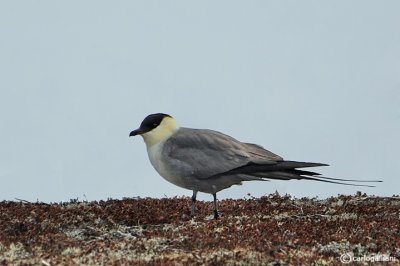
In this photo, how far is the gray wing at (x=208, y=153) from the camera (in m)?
14.1

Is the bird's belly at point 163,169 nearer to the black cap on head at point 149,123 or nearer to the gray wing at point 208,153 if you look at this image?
the gray wing at point 208,153

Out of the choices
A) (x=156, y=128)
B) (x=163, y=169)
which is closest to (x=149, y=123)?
(x=156, y=128)

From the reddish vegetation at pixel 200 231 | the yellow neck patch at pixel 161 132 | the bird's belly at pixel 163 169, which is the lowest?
the reddish vegetation at pixel 200 231

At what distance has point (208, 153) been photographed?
14.3 m

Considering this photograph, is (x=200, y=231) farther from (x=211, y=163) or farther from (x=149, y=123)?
(x=149, y=123)

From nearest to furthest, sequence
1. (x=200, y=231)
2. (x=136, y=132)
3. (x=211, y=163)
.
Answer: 1. (x=200, y=231)
2. (x=211, y=163)
3. (x=136, y=132)

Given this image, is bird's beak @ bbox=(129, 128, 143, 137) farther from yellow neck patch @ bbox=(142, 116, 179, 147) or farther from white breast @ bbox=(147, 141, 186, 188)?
white breast @ bbox=(147, 141, 186, 188)

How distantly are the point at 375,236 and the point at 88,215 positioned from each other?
500 cm

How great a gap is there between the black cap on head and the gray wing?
1.43 feet

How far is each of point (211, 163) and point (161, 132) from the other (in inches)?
46.2

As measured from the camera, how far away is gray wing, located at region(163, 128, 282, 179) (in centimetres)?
1405

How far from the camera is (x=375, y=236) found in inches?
477

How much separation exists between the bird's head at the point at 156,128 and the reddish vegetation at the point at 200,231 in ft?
4.15

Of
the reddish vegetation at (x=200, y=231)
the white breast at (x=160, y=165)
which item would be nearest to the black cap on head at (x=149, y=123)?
the white breast at (x=160, y=165)
